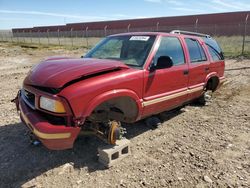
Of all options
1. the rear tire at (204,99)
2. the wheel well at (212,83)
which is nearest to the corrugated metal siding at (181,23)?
the wheel well at (212,83)

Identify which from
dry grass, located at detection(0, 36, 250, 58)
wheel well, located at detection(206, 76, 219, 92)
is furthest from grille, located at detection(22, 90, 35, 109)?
dry grass, located at detection(0, 36, 250, 58)

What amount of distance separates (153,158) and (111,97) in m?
1.12

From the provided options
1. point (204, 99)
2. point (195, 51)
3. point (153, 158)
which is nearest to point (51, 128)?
point (153, 158)

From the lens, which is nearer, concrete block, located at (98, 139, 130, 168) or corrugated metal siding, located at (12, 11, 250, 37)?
concrete block, located at (98, 139, 130, 168)

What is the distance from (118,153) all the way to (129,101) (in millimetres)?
781

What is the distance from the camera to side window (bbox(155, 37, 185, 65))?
466 cm

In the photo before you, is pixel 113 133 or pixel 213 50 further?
pixel 213 50

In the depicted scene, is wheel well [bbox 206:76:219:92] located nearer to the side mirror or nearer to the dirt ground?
the dirt ground

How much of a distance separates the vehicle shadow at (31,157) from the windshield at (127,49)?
4.35ft

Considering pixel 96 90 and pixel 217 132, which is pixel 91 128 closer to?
pixel 96 90

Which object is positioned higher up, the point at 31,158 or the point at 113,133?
the point at 113,133

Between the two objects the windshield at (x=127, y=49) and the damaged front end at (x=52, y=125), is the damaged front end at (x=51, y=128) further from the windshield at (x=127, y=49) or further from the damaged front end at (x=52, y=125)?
the windshield at (x=127, y=49)

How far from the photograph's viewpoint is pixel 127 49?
→ 476 cm

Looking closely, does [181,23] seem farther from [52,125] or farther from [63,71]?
[52,125]
